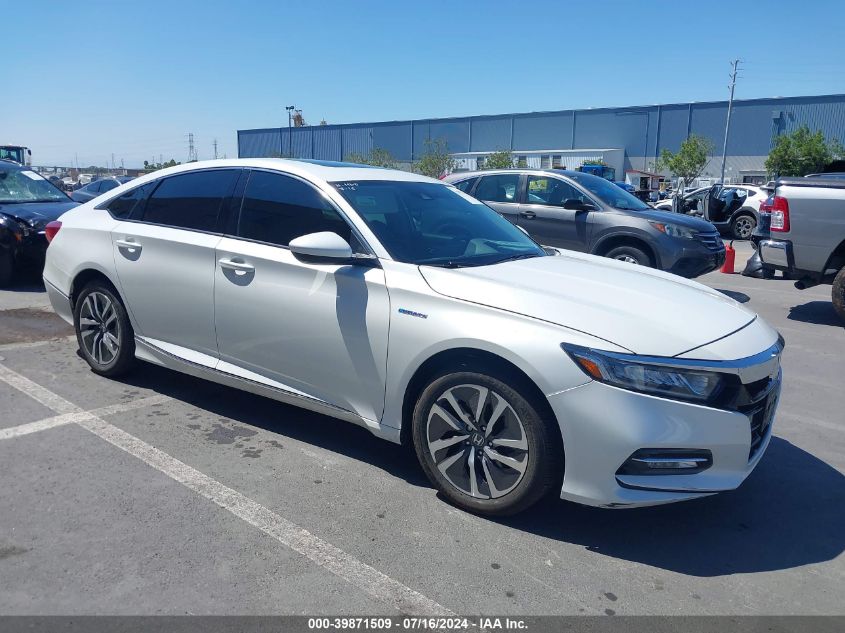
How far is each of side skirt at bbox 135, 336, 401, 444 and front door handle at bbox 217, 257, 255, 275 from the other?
2.11ft

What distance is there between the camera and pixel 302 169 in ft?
14.5

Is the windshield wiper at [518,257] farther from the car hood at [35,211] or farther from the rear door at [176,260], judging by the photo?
the car hood at [35,211]

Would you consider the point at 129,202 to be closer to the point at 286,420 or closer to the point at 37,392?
the point at 37,392

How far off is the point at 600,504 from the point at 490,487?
543 millimetres

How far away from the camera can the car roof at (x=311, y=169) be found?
4.35m

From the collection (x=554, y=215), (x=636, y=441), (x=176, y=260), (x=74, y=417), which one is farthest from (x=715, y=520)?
(x=554, y=215)

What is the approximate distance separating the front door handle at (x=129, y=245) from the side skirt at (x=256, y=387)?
63cm

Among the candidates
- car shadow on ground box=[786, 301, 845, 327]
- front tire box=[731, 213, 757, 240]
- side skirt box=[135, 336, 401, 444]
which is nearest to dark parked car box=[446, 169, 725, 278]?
car shadow on ground box=[786, 301, 845, 327]

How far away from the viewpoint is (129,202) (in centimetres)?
523

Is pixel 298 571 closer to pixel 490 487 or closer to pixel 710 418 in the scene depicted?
pixel 490 487

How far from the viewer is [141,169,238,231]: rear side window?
15.3 ft

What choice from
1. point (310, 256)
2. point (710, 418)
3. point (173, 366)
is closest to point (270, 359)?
point (310, 256)

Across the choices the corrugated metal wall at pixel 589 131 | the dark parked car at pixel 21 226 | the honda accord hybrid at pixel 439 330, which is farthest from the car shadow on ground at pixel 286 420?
the corrugated metal wall at pixel 589 131

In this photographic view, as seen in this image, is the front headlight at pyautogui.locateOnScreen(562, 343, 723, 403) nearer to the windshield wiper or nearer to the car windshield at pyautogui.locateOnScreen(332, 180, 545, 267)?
the car windshield at pyautogui.locateOnScreen(332, 180, 545, 267)
